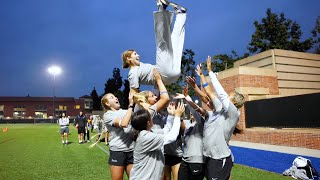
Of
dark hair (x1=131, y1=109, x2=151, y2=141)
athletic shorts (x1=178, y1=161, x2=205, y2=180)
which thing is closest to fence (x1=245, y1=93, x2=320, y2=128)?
athletic shorts (x1=178, y1=161, x2=205, y2=180)

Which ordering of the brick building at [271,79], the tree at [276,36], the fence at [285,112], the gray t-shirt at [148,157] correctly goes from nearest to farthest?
the gray t-shirt at [148,157], the fence at [285,112], the brick building at [271,79], the tree at [276,36]

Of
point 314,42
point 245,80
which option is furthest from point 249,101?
point 314,42

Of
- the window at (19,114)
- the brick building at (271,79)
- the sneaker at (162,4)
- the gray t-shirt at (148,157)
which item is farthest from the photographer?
the window at (19,114)

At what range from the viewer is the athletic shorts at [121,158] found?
14.5 feet

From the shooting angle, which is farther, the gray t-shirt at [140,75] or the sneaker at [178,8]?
the gray t-shirt at [140,75]

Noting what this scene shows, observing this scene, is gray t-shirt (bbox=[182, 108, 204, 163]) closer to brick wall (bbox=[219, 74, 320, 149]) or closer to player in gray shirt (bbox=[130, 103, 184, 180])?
player in gray shirt (bbox=[130, 103, 184, 180])

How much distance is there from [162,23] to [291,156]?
9672mm

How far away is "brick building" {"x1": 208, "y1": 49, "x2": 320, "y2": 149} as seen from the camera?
16.3 m

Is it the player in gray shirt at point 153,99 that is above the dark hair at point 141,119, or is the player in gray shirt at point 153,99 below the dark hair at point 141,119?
above

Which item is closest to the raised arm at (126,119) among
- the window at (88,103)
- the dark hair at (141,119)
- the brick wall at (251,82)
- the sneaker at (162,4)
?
the dark hair at (141,119)

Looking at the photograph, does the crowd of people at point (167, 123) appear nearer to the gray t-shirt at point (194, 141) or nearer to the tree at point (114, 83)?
the gray t-shirt at point (194, 141)

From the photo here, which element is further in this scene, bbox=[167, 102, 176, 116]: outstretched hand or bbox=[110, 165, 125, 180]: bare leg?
bbox=[110, 165, 125, 180]: bare leg

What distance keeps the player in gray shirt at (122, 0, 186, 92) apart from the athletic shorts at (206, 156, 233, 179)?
1.37 metres

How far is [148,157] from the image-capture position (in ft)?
12.1
